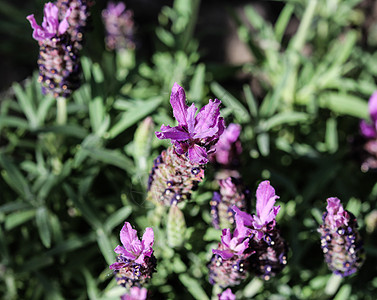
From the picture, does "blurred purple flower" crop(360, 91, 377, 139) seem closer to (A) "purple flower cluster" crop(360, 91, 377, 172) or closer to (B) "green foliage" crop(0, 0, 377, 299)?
(A) "purple flower cluster" crop(360, 91, 377, 172)

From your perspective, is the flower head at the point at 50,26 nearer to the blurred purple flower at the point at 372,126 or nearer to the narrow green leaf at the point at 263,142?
the narrow green leaf at the point at 263,142

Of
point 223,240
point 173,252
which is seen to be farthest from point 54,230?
point 223,240

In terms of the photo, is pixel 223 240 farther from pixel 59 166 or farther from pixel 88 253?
pixel 59 166

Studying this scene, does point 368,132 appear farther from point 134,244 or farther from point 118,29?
point 118,29

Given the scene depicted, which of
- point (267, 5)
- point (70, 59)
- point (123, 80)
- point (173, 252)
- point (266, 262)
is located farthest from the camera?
point (267, 5)

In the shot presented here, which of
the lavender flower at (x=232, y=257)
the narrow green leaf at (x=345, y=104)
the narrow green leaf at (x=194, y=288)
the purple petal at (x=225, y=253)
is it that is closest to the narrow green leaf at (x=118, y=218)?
the narrow green leaf at (x=194, y=288)

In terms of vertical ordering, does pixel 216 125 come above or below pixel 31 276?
above

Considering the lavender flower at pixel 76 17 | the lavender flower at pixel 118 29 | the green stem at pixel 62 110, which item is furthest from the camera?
the lavender flower at pixel 118 29
